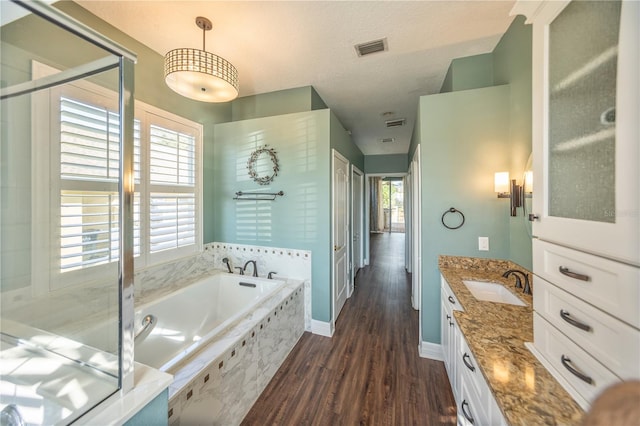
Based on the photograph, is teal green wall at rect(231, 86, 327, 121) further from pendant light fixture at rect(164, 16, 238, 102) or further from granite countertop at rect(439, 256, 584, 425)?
granite countertop at rect(439, 256, 584, 425)

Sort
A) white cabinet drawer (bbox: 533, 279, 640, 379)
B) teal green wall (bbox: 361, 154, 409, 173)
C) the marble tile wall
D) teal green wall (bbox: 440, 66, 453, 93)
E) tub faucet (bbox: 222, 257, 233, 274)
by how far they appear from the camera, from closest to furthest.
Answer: white cabinet drawer (bbox: 533, 279, 640, 379) < the marble tile wall < teal green wall (bbox: 440, 66, 453, 93) < tub faucet (bbox: 222, 257, 233, 274) < teal green wall (bbox: 361, 154, 409, 173)

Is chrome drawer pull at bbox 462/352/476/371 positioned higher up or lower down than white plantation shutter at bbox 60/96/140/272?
lower down

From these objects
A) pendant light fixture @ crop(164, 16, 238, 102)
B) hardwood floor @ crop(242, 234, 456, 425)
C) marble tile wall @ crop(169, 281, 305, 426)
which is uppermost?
pendant light fixture @ crop(164, 16, 238, 102)

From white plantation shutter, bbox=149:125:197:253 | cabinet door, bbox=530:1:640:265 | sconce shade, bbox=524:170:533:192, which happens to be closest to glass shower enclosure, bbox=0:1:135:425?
white plantation shutter, bbox=149:125:197:253

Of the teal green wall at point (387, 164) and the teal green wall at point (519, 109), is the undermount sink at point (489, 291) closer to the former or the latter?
the teal green wall at point (519, 109)

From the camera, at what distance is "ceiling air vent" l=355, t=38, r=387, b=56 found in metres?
2.16

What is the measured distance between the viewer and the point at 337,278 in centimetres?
304

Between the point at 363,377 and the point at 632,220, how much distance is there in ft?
6.86

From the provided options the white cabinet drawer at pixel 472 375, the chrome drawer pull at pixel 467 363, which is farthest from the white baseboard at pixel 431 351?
the chrome drawer pull at pixel 467 363

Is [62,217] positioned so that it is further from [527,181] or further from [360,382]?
[527,181]

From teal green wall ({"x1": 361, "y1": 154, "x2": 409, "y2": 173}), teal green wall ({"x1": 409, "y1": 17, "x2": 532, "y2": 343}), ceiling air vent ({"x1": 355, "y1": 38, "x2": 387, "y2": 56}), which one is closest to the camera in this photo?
teal green wall ({"x1": 409, "y1": 17, "x2": 532, "y2": 343})

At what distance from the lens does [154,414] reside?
96 centimetres

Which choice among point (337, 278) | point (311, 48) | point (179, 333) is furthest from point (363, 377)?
point (311, 48)

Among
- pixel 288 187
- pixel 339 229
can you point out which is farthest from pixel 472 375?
pixel 288 187
